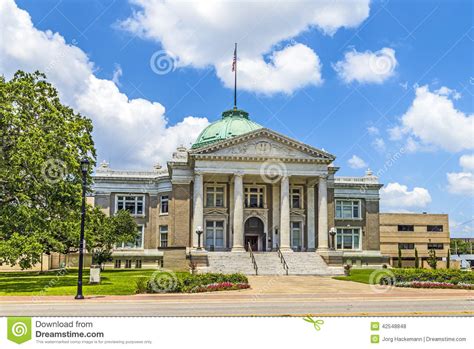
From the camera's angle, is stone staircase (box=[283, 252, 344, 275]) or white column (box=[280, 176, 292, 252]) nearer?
stone staircase (box=[283, 252, 344, 275])

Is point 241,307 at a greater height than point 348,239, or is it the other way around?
point 348,239

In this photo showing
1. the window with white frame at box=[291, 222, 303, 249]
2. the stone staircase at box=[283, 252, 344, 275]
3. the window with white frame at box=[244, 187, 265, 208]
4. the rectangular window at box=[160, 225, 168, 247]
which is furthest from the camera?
the rectangular window at box=[160, 225, 168, 247]

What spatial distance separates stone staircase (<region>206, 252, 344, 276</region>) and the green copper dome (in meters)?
19.1

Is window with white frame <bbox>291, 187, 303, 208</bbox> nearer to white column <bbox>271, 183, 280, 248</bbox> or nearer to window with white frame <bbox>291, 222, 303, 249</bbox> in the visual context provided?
window with white frame <bbox>291, 222, 303, 249</bbox>

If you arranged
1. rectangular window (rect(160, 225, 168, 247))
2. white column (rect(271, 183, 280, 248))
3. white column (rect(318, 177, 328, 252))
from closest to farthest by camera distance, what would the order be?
white column (rect(318, 177, 328, 252)) → white column (rect(271, 183, 280, 248)) → rectangular window (rect(160, 225, 168, 247))

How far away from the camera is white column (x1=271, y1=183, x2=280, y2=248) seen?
57.3m

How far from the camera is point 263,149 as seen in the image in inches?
2141

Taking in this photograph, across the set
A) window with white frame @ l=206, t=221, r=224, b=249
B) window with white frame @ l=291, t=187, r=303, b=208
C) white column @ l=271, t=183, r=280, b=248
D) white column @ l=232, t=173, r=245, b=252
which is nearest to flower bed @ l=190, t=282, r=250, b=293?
white column @ l=232, t=173, r=245, b=252

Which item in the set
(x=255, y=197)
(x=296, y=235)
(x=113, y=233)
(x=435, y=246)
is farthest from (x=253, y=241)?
(x=435, y=246)

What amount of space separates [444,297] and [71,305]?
17.9 metres

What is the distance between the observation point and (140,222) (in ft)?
216

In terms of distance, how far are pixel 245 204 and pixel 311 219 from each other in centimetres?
746

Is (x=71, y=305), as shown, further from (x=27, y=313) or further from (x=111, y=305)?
(x=27, y=313)

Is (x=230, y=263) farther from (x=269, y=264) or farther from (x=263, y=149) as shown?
(x=263, y=149)
